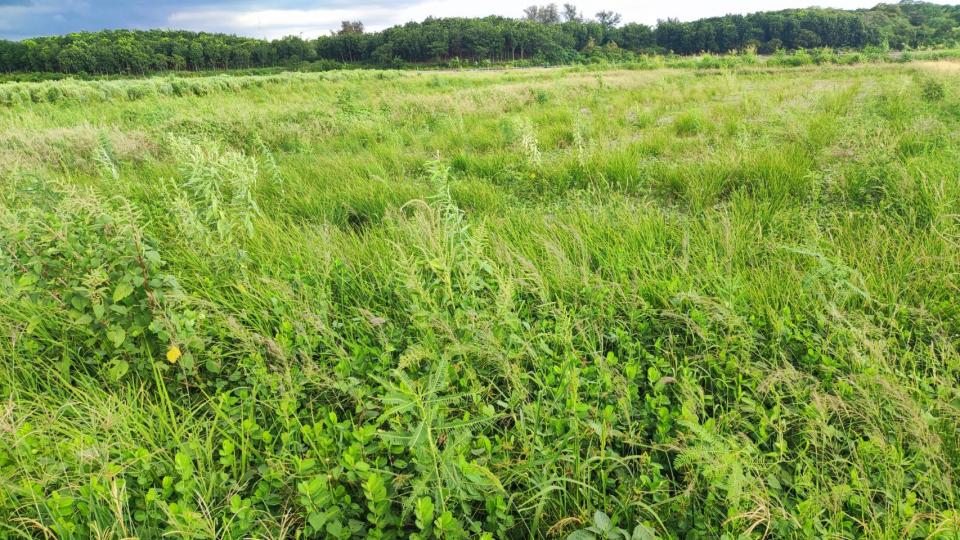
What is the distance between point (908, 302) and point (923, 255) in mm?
393

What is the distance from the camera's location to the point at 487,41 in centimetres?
8194

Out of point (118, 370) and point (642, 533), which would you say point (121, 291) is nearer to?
point (118, 370)

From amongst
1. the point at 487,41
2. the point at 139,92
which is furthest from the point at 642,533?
the point at 487,41

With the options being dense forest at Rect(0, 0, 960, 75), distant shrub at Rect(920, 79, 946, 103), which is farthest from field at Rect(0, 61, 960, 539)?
dense forest at Rect(0, 0, 960, 75)

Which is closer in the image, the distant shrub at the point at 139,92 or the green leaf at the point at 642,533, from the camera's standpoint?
the green leaf at the point at 642,533

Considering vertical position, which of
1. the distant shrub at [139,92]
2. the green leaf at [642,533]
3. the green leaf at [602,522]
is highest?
the distant shrub at [139,92]

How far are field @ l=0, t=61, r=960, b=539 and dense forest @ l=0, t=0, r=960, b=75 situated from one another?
59.5 m

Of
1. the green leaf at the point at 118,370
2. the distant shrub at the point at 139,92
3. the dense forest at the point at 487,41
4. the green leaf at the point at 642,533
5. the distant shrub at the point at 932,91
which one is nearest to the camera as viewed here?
the green leaf at the point at 642,533

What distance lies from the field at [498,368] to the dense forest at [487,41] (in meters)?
59.5

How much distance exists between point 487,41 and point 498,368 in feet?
295

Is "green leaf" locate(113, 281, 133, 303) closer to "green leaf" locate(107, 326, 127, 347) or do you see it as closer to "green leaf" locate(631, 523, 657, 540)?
"green leaf" locate(107, 326, 127, 347)

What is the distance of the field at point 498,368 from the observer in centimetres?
152

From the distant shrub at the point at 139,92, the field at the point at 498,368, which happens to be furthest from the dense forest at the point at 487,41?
the field at the point at 498,368

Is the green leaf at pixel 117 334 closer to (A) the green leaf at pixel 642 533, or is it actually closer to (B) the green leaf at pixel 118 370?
(B) the green leaf at pixel 118 370
